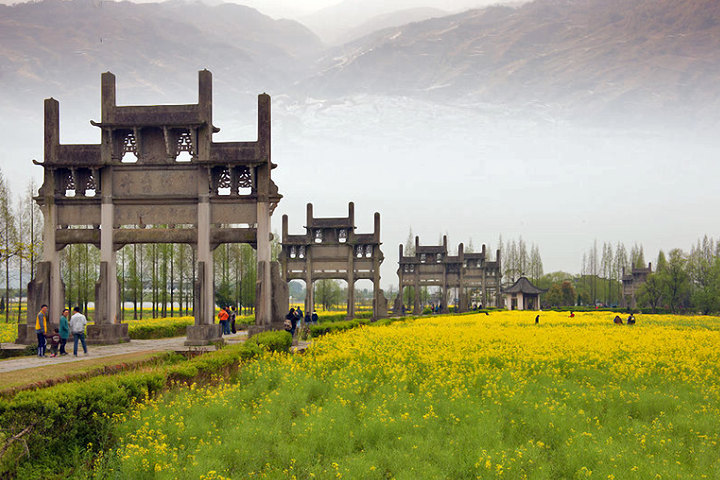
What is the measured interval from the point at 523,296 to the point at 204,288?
49.9 m

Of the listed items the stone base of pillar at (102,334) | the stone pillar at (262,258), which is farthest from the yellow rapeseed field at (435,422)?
the stone base of pillar at (102,334)

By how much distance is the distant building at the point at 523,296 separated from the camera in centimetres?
6444

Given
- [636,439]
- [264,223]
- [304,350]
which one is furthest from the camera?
[264,223]

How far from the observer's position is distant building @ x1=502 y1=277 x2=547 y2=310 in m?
64.4

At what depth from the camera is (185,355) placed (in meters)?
16.4

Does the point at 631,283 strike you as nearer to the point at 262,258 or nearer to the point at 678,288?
the point at 678,288

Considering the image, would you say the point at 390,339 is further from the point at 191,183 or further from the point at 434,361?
the point at 191,183

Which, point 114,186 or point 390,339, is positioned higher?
point 114,186

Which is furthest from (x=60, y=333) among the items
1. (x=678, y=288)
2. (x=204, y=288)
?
(x=678, y=288)

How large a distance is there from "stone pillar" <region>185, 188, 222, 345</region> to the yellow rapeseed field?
544 cm

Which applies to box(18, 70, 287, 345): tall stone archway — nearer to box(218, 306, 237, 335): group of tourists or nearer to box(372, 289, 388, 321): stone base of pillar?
box(218, 306, 237, 335): group of tourists

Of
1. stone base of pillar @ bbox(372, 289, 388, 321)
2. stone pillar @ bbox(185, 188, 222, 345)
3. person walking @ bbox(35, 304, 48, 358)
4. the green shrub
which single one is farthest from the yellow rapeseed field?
stone base of pillar @ bbox(372, 289, 388, 321)

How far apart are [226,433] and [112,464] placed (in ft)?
6.08

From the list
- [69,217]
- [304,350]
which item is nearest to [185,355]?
[304,350]
